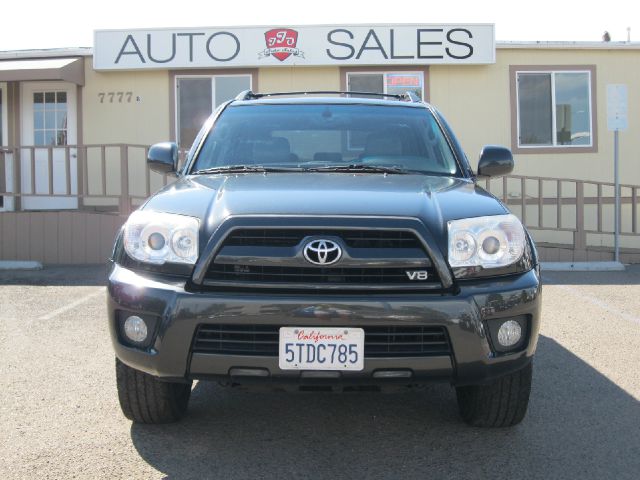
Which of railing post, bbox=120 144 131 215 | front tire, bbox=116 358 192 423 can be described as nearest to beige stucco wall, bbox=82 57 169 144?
railing post, bbox=120 144 131 215

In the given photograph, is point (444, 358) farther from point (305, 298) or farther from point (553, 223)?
point (553, 223)

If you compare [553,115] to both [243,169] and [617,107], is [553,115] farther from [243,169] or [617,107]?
[243,169]

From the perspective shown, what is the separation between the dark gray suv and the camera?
2.81 metres

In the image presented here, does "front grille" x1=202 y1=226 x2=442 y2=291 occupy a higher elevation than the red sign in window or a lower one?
lower

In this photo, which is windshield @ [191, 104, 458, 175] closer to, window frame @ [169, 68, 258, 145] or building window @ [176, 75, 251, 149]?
window frame @ [169, 68, 258, 145]

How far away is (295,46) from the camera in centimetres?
1138

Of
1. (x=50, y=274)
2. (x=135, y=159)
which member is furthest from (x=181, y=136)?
(x=50, y=274)

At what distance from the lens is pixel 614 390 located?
413 cm

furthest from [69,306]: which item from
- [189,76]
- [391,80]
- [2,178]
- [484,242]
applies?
[391,80]

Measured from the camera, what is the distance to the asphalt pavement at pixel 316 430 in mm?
3000

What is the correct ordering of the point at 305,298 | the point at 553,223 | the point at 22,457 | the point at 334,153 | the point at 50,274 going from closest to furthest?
the point at 305,298
the point at 22,457
the point at 334,153
the point at 50,274
the point at 553,223

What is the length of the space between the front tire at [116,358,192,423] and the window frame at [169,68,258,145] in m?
8.78

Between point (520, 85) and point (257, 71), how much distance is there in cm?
453

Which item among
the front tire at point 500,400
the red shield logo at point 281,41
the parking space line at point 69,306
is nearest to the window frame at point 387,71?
the red shield logo at point 281,41
